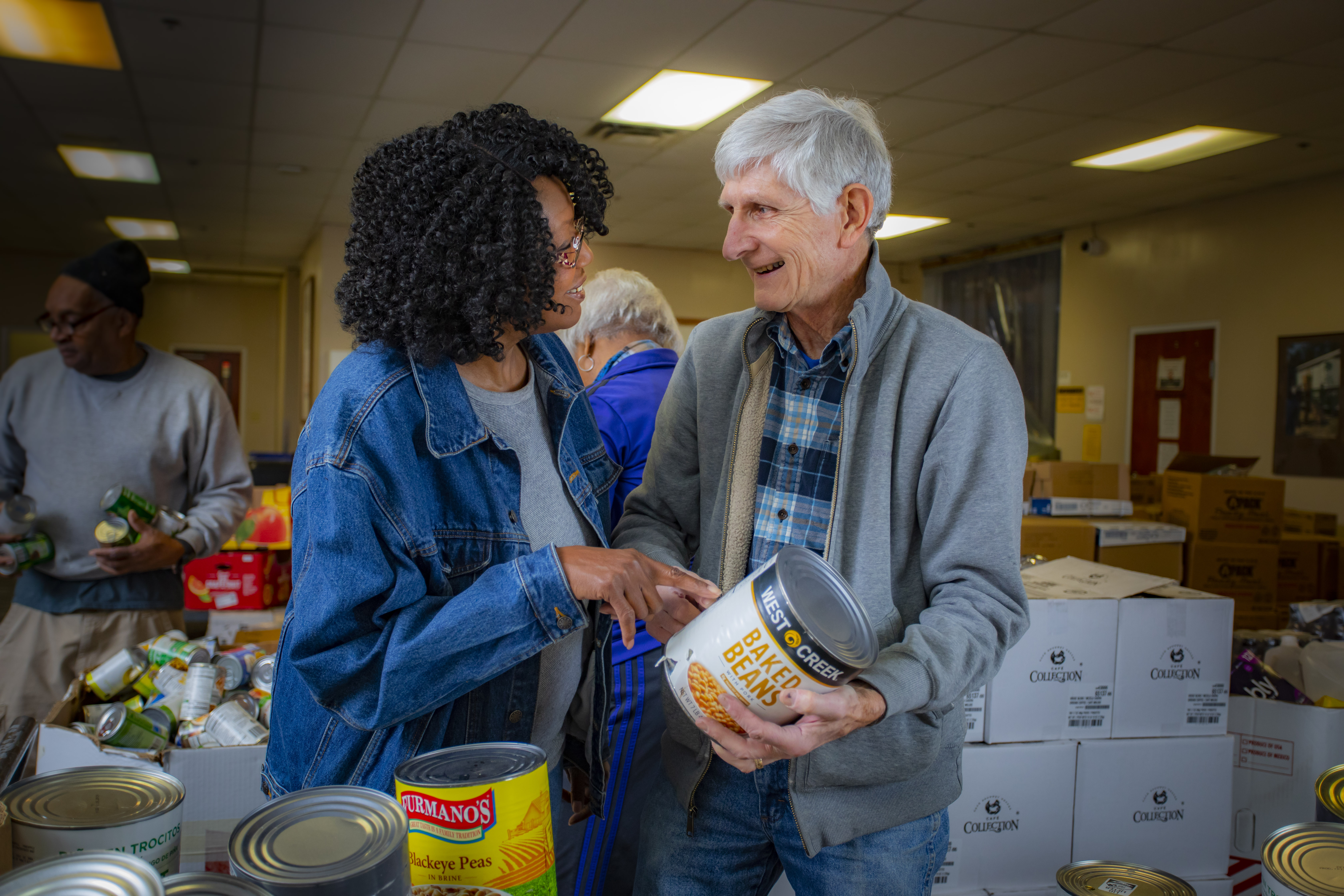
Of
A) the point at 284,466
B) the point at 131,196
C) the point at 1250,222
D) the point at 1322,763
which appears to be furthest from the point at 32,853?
the point at 131,196

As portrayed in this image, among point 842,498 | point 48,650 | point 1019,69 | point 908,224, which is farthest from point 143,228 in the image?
point 842,498

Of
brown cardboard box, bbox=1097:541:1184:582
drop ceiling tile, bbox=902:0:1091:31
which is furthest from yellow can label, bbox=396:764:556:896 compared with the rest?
drop ceiling tile, bbox=902:0:1091:31

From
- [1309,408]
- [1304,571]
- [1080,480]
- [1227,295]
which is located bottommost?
[1304,571]

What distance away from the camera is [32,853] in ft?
2.30

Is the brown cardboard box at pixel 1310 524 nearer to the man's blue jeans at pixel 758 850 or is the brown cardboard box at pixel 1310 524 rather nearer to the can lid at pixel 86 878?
the man's blue jeans at pixel 758 850

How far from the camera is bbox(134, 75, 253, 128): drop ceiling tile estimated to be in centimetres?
482

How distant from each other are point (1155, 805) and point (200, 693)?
7.03 feet

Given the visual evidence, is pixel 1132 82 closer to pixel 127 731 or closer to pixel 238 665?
pixel 238 665

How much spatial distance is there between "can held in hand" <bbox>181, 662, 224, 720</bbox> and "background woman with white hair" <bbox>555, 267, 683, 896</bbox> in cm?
81

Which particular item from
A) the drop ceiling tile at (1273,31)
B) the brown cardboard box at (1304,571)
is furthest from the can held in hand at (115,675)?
the brown cardboard box at (1304,571)

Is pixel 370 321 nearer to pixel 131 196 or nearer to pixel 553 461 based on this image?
pixel 553 461

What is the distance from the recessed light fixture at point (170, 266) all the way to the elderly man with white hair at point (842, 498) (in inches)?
448

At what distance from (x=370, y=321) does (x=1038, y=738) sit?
1.77 metres

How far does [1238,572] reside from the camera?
15.2 feet
